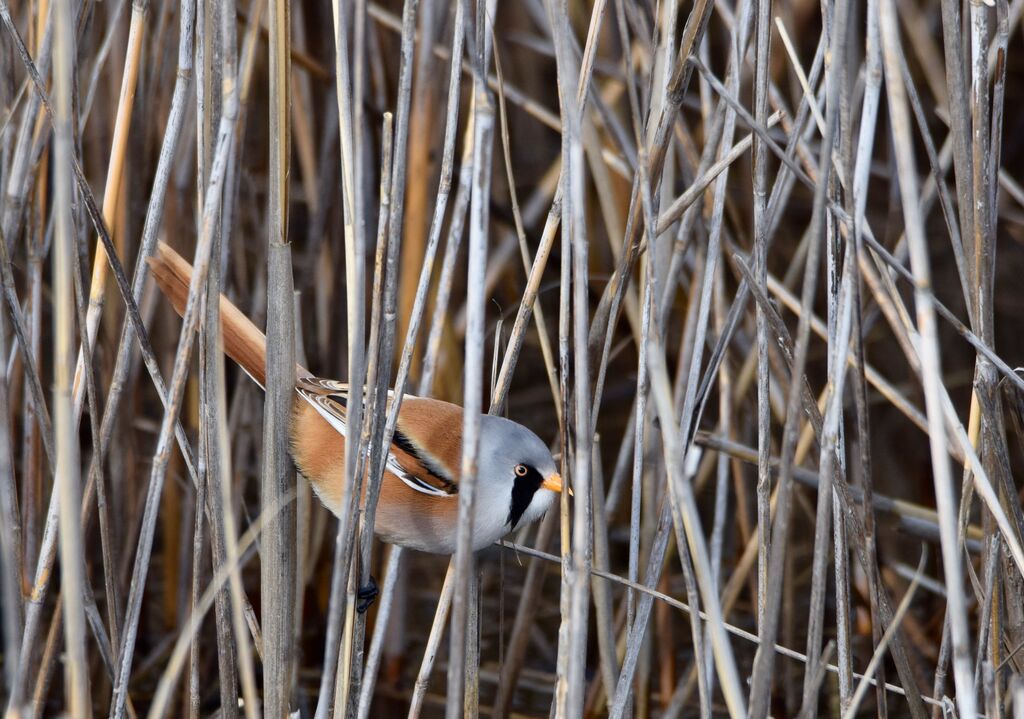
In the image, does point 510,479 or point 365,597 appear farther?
point 510,479

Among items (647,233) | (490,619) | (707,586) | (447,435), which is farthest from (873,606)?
(490,619)

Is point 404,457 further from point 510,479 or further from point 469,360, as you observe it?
point 469,360

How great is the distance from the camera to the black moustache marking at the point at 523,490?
2281mm

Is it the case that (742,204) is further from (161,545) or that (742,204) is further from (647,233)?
(647,233)

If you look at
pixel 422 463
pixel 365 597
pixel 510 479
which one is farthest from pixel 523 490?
pixel 365 597

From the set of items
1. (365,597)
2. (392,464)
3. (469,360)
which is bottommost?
(365,597)

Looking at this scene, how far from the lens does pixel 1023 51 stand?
273 inches

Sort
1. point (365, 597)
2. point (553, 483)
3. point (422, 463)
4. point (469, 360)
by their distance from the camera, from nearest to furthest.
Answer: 1. point (469, 360)
2. point (365, 597)
3. point (553, 483)
4. point (422, 463)

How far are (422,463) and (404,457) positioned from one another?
0.04m

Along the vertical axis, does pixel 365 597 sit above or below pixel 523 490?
below

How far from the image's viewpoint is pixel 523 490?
2.30 metres

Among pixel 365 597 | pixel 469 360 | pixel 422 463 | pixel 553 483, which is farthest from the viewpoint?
pixel 422 463

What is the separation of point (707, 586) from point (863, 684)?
28 cm

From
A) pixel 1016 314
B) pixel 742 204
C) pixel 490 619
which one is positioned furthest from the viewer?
pixel 1016 314
